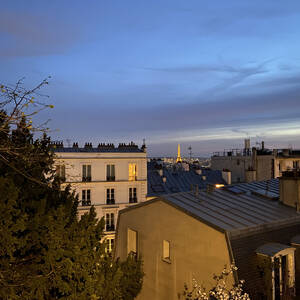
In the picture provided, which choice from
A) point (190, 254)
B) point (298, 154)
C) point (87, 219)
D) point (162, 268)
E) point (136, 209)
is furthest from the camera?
point (298, 154)

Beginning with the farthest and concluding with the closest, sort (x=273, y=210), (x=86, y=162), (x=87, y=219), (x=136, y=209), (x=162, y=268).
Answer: (x=86, y=162)
(x=136, y=209)
(x=273, y=210)
(x=162, y=268)
(x=87, y=219)

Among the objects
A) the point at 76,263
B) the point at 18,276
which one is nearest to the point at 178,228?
the point at 76,263

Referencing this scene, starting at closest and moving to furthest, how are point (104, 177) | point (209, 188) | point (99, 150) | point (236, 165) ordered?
point (209, 188) → point (104, 177) → point (99, 150) → point (236, 165)

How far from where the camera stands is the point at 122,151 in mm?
33531

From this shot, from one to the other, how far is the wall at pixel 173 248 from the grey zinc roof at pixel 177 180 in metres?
22.6

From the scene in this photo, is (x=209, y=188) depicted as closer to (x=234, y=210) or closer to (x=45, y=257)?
(x=234, y=210)

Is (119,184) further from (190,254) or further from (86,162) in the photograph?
(190,254)

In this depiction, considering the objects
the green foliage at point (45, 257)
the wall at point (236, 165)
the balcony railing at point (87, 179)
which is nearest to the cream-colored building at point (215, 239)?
the green foliage at point (45, 257)

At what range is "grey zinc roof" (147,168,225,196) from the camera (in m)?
35.9

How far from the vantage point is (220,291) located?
7.39 metres

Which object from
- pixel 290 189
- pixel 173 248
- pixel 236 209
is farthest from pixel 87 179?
pixel 290 189

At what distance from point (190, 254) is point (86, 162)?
23511 mm

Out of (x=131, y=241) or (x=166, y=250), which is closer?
(x=166, y=250)

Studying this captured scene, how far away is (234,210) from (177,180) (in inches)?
1090
